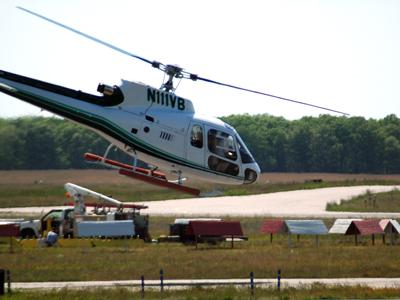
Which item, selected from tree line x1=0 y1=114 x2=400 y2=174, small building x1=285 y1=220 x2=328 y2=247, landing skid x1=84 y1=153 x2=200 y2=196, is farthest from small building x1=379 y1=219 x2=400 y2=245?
tree line x1=0 y1=114 x2=400 y2=174

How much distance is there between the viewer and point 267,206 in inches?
3164

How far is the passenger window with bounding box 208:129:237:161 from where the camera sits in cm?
3797

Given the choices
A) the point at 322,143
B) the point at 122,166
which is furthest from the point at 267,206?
the point at 322,143

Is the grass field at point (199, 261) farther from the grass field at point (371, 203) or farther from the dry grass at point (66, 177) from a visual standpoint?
the dry grass at point (66, 177)

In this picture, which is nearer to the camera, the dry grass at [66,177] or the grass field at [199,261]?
the grass field at [199,261]

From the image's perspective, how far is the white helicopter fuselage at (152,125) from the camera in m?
35.8

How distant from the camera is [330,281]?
34500 mm

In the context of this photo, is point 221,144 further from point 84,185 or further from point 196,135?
point 84,185

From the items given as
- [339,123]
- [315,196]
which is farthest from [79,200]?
[339,123]

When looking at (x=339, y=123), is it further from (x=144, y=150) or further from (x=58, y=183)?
(x=144, y=150)

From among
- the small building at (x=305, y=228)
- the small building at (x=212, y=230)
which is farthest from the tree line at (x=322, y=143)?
the small building at (x=212, y=230)

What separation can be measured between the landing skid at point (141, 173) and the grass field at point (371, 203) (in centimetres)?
4157

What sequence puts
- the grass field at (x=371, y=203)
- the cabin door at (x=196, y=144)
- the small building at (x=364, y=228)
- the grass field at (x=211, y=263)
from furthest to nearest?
the grass field at (x=371, y=203), the small building at (x=364, y=228), the cabin door at (x=196, y=144), the grass field at (x=211, y=263)

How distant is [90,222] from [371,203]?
127 ft
